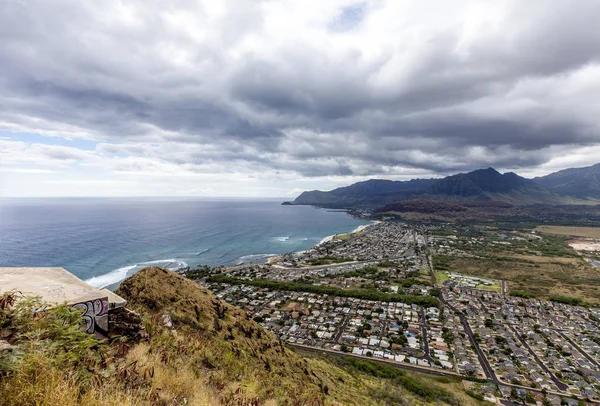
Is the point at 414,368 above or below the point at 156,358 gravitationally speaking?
below

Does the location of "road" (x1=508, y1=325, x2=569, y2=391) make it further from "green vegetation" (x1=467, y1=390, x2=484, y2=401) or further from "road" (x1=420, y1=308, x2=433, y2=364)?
"road" (x1=420, y1=308, x2=433, y2=364)

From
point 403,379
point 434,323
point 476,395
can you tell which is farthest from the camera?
point 434,323

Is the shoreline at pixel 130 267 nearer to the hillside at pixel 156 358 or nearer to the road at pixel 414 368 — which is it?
the road at pixel 414 368

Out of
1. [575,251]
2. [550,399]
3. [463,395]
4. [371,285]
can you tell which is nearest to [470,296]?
[371,285]

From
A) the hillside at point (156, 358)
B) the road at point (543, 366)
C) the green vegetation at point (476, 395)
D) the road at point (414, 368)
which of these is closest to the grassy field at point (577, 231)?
the road at point (543, 366)

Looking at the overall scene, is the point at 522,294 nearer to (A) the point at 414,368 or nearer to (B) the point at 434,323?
(B) the point at 434,323

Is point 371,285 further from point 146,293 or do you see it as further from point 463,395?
point 146,293

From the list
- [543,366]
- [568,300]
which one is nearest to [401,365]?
[543,366]
